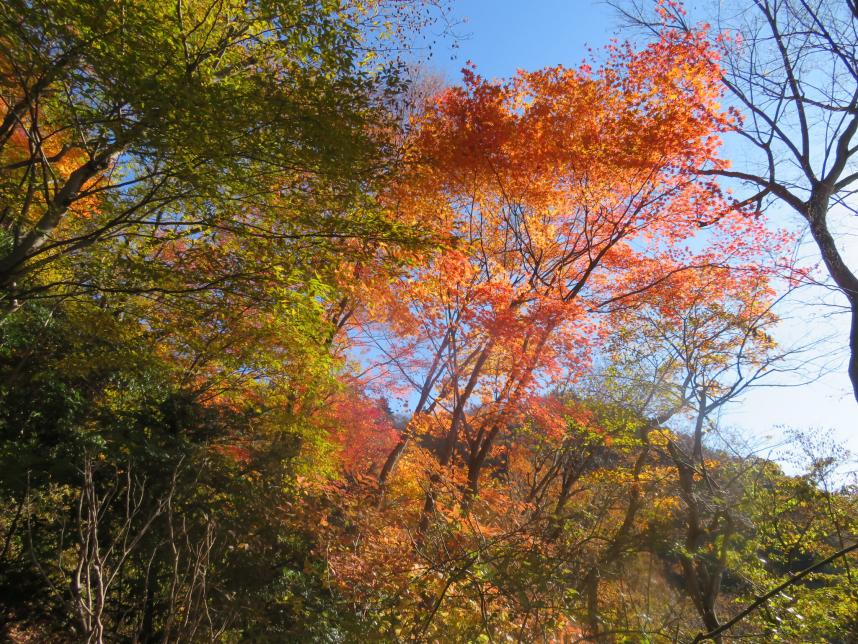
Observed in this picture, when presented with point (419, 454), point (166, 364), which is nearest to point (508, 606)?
point (166, 364)

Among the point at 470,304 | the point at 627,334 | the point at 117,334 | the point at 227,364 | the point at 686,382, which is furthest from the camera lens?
the point at 627,334

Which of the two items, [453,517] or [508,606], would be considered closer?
[508,606]

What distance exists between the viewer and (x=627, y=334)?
10625 millimetres

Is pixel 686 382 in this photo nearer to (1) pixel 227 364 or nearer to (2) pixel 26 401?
(1) pixel 227 364

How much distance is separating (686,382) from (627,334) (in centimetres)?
171

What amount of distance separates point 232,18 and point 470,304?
17.4ft

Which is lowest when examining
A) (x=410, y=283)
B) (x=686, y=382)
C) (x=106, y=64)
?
(x=106, y=64)

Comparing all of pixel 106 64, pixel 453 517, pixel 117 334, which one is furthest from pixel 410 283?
pixel 106 64

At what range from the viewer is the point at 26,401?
601 centimetres

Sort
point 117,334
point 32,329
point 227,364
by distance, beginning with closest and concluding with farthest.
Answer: point 117,334 → point 227,364 → point 32,329

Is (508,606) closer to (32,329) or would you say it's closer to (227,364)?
(227,364)

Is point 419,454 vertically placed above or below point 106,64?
below

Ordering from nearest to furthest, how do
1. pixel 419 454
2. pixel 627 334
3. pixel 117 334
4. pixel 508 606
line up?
1. pixel 508 606
2. pixel 117 334
3. pixel 627 334
4. pixel 419 454

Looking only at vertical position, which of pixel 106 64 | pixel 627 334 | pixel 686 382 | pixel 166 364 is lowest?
pixel 166 364
